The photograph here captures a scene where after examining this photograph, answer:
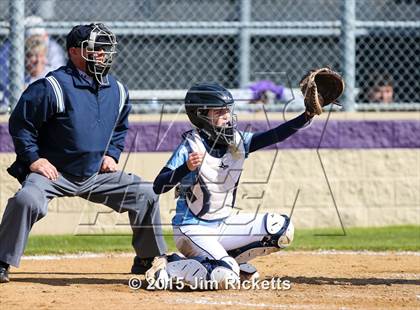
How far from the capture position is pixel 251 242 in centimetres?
677

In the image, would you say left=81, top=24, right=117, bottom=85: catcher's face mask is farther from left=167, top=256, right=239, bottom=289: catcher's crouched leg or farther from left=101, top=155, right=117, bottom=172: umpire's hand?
left=167, top=256, right=239, bottom=289: catcher's crouched leg

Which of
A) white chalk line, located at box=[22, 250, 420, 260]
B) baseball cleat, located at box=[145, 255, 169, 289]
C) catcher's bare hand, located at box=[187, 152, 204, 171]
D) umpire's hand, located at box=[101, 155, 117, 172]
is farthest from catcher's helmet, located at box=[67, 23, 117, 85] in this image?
white chalk line, located at box=[22, 250, 420, 260]

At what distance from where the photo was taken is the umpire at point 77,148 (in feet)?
22.3

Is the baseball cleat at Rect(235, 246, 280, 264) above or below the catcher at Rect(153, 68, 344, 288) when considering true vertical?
below

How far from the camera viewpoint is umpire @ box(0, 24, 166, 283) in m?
6.80

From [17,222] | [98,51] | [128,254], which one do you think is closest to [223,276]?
[17,222]

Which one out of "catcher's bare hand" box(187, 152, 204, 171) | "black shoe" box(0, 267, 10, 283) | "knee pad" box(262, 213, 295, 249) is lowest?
"black shoe" box(0, 267, 10, 283)

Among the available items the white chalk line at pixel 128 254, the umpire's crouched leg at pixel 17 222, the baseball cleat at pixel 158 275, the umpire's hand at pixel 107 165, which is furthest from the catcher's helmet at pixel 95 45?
the white chalk line at pixel 128 254

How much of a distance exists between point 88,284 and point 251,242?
117 centimetres

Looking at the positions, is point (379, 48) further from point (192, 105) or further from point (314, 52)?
point (192, 105)

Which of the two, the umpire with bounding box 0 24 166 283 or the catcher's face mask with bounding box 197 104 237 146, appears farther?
the umpire with bounding box 0 24 166 283

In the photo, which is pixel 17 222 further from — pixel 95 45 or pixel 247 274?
pixel 247 274

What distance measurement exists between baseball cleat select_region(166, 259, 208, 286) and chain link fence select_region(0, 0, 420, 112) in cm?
384

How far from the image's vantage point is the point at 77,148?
7.13 meters
